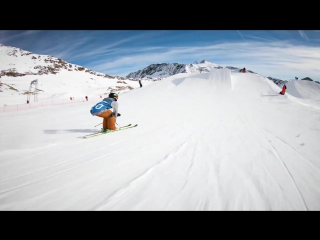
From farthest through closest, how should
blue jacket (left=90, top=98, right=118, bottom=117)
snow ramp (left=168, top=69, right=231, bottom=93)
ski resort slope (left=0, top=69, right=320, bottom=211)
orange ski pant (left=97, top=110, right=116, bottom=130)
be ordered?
snow ramp (left=168, top=69, right=231, bottom=93) < orange ski pant (left=97, top=110, right=116, bottom=130) < blue jacket (left=90, top=98, right=118, bottom=117) < ski resort slope (left=0, top=69, right=320, bottom=211)

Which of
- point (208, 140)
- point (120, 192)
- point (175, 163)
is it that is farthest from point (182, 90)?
point (120, 192)

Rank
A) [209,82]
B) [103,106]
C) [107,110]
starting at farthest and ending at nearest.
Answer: [209,82]
[107,110]
[103,106]

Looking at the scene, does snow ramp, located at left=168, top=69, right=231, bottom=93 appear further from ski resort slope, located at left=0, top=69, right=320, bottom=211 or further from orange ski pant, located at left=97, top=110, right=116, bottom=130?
orange ski pant, located at left=97, top=110, right=116, bottom=130

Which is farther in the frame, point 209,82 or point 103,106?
point 209,82

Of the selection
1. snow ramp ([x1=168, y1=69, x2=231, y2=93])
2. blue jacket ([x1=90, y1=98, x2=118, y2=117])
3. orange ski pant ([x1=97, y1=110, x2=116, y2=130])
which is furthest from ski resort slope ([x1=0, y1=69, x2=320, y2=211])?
snow ramp ([x1=168, y1=69, x2=231, y2=93])

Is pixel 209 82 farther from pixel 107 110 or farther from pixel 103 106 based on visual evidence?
pixel 103 106

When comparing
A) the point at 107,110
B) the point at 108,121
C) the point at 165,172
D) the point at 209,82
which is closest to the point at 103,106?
the point at 107,110

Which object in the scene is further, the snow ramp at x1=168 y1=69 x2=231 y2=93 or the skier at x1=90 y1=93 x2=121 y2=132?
the snow ramp at x1=168 y1=69 x2=231 y2=93

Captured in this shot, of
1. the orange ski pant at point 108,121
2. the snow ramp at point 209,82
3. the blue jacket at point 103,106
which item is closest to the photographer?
the blue jacket at point 103,106

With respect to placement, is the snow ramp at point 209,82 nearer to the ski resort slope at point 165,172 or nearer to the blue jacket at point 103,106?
the ski resort slope at point 165,172

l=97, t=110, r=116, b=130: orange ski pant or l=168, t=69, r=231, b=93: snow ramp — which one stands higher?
l=168, t=69, r=231, b=93: snow ramp

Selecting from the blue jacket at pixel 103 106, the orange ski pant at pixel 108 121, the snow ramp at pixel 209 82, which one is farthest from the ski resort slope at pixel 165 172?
the snow ramp at pixel 209 82
